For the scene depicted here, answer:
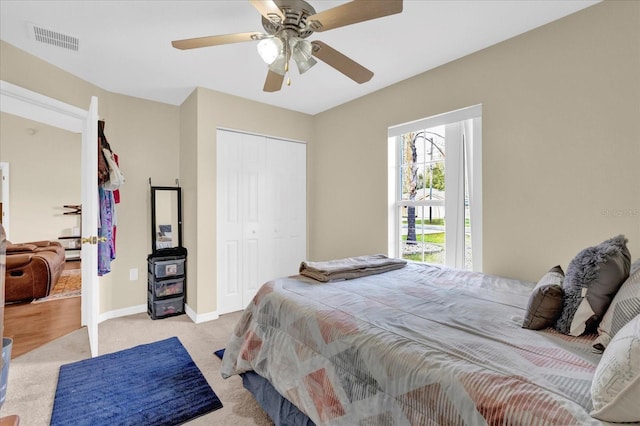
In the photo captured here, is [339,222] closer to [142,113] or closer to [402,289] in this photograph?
[402,289]

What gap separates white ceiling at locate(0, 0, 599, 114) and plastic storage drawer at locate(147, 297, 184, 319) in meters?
2.23

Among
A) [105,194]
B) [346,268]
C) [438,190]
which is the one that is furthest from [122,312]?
[438,190]

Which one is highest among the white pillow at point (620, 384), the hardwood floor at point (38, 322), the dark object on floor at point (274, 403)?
the white pillow at point (620, 384)

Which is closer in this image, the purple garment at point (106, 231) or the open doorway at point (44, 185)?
the purple garment at point (106, 231)

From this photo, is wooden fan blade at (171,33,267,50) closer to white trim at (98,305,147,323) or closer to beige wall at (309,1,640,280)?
beige wall at (309,1,640,280)

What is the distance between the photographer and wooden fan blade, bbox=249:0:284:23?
1433mm

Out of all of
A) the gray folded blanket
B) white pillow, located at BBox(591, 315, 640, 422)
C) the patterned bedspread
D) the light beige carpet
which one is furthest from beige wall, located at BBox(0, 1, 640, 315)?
white pillow, located at BBox(591, 315, 640, 422)

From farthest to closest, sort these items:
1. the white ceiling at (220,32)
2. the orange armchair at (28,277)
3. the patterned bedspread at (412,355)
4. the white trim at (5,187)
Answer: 1. the white trim at (5,187)
2. the orange armchair at (28,277)
3. the white ceiling at (220,32)
4. the patterned bedspread at (412,355)

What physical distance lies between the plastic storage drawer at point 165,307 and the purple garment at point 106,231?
0.67 meters

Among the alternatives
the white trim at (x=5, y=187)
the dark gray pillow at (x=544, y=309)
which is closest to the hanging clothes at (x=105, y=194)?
the dark gray pillow at (x=544, y=309)

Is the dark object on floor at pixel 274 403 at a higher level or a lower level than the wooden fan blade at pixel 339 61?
lower

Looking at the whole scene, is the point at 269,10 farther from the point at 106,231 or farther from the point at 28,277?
the point at 28,277

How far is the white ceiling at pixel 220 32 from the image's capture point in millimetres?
1921

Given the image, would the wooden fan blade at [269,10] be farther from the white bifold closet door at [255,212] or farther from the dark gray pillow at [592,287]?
the white bifold closet door at [255,212]
